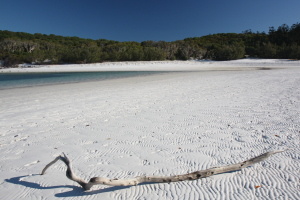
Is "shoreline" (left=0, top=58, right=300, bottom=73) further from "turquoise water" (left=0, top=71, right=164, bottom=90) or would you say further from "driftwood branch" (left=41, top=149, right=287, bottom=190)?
"driftwood branch" (left=41, top=149, right=287, bottom=190)

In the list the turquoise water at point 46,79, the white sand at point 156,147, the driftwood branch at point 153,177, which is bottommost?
the white sand at point 156,147

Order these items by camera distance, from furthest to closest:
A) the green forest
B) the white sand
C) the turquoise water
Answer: the green forest < the turquoise water < the white sand

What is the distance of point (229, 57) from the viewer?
47.4 m

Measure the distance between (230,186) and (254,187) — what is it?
0.27 metres

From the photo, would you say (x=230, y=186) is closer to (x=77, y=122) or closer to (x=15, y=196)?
(x=15, y=196)

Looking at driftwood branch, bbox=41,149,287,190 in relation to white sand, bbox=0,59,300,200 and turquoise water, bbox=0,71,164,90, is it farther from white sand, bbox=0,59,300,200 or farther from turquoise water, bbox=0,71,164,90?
turquoise water, bbox=0,71,164,90

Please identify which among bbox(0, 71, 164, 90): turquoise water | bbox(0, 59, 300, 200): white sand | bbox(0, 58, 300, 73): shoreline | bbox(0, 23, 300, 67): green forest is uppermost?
bbox(0, 23, 300, 67): green forest

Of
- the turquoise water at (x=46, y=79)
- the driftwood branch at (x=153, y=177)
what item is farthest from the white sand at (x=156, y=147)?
the turquoise water at (x=46, y=79)

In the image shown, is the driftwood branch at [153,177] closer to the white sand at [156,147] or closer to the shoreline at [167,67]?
the white sand at [156,147]

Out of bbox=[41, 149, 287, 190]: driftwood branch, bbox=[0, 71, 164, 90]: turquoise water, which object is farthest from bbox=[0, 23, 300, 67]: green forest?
bbox=[41, 149, 287, 190]: driftwood branch

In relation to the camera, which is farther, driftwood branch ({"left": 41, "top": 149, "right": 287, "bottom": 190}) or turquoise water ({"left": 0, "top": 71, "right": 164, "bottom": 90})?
turquoise water ({"left": 0, "top": 71, "right": 164, "bottom": 90})

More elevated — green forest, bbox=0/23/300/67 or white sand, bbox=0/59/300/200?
green forest, bbox=0/23/300/67

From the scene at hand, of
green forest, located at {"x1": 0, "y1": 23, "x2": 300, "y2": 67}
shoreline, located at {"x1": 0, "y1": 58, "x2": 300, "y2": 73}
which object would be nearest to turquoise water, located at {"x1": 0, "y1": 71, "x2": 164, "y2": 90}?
shoreline, located at {"x1": 0, "y1": 58, "x2": 300, "y2": 73}

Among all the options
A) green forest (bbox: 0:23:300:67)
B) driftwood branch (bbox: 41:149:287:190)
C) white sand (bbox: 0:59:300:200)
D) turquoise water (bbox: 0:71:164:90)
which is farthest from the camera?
green forest (bbox: 0:23:300:67)
